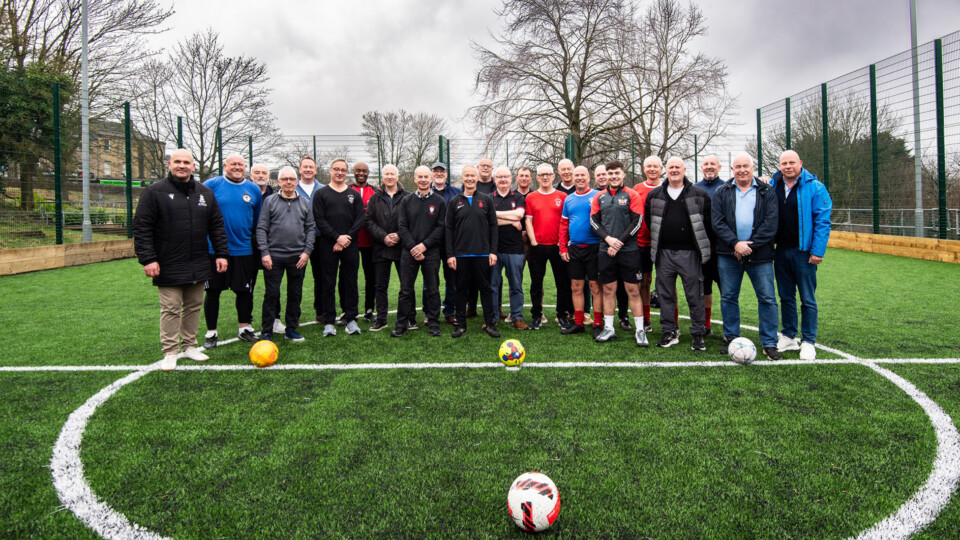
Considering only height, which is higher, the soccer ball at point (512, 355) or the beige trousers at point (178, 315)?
the beige trousers at point (178, 315)

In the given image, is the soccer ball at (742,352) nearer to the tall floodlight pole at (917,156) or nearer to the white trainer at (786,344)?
the white trainer at (786,344)

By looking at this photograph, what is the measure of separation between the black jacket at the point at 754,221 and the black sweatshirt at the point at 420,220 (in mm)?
2976

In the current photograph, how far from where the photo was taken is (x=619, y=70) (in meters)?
19.7

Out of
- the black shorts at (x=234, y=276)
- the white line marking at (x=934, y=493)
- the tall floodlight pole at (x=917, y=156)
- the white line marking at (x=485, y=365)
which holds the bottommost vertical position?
the white line marking at (x=934, y=493)

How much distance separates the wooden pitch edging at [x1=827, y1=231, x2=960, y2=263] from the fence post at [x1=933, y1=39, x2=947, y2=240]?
0.33 metres

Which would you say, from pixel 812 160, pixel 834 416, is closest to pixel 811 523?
pixel 834 416

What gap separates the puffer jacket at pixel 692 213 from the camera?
5098 millimetres

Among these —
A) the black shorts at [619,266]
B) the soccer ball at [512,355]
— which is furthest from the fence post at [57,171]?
the black shorts at [619,266]

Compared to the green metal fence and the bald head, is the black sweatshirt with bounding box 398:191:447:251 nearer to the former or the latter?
the bald head

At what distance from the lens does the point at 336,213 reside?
241 inches

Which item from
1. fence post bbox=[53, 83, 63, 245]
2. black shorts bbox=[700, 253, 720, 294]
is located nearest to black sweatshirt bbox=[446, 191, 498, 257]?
black shorts bbox=[700, 253, 720, 294]

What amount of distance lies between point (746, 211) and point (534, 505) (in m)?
3.91

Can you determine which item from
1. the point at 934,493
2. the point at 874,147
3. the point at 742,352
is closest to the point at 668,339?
the point at 742,352

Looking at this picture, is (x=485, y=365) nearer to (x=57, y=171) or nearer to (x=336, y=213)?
(x=336, y=213)
